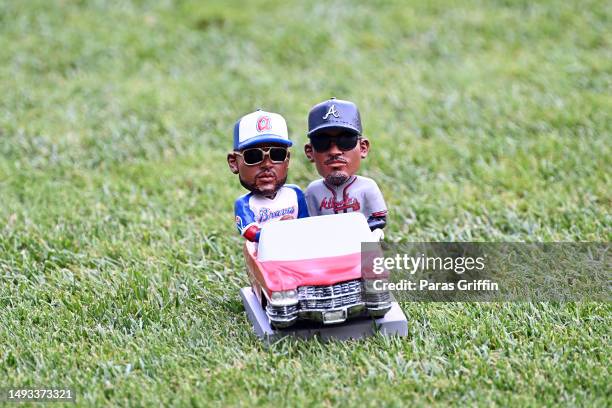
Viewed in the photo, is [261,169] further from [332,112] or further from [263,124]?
[332,112]

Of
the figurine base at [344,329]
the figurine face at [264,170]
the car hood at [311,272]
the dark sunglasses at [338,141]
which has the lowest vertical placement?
the figurine base at [344,329]

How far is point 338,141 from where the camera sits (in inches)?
173

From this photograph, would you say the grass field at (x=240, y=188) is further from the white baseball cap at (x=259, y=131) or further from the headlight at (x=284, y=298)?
the white baseball cap at (x=259, y=131)

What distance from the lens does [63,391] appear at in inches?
159

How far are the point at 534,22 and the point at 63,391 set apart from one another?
6.52 metres

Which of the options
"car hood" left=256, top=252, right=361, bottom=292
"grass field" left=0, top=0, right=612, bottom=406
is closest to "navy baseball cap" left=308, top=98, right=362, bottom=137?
"car hood" left=256, top=252, right=361, bottom=292

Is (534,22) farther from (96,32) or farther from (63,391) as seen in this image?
(63,391)

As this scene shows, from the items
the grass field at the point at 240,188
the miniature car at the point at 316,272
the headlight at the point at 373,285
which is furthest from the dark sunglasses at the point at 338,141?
the grass field at the point at 240,188

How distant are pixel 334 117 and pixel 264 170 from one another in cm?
42

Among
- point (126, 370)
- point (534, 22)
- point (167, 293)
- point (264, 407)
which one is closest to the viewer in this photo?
point (264, 407)

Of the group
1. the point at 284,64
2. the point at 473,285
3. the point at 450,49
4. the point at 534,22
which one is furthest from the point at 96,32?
the point at 473,285

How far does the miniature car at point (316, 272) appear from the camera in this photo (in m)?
4.11

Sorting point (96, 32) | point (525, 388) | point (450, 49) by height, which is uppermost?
point (96, 32)

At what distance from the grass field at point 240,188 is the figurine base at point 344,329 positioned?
0.06 m
